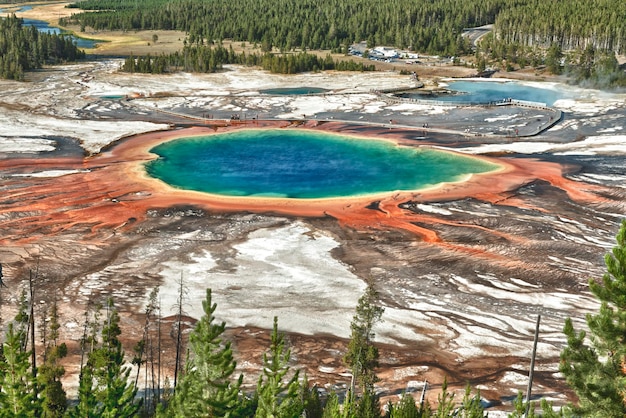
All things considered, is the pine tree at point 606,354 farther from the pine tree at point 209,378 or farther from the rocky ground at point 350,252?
the rocky ground at point 350,252

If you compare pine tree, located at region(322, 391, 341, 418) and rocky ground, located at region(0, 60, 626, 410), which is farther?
rocky ground, located at region(0, 60, 626, 410)

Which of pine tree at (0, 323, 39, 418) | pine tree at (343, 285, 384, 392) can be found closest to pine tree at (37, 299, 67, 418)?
pine tree at (0, 323, 39, 418)

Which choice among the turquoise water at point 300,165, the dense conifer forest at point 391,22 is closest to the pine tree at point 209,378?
the turquoise water at point 300,165

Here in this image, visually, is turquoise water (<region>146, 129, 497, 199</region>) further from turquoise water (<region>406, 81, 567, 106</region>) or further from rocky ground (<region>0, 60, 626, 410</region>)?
turquoise water (<region>406, 81, 567, 106</region>)

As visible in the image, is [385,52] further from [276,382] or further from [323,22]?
[276,382]

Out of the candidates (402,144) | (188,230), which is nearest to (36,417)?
(188,230)

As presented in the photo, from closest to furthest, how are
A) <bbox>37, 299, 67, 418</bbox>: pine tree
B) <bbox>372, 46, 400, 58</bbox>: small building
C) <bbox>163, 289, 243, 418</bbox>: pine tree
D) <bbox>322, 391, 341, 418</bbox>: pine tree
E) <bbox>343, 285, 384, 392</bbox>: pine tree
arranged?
1. <bbox>163, 289, 243, 418</bbox>: pine tree
2. <bbox>322, 391, 341, 418</bbox>: pine tree
3. <bbox>37, 299, 67, 418</bbox>: pine tree
4. <bbox>343, 285, 384, 392</bbox>: pine tree
5. <bbox>372, 46, 400, 58</bbox>: small building

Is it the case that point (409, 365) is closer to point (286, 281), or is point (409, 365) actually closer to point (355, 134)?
point (286, 281)
